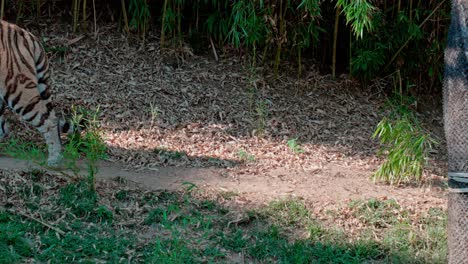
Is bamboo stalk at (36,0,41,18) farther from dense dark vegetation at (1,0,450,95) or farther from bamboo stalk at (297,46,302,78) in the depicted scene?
bamboo stalk at (297,46,302,78)

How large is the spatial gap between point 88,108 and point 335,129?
2711mm

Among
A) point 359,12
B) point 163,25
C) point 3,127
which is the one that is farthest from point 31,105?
point 359,12

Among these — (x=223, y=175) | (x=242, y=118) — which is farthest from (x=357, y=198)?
(x=242, y=118)

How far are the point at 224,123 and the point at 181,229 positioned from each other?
277cm

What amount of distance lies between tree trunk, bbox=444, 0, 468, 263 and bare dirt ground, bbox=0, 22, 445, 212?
5.87 ft

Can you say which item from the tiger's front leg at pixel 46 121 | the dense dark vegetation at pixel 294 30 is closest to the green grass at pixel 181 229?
the tiger's front leg at pixel 46 121

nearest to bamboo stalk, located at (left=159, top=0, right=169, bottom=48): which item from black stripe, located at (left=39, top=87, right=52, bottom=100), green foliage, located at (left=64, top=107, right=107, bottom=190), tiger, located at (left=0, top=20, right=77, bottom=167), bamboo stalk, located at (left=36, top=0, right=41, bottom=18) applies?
bamboo stalk, located at (left=36, top=0, right=41, bottom=18)

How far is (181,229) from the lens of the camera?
221 inches

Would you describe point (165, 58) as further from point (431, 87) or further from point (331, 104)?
point (431, 87)

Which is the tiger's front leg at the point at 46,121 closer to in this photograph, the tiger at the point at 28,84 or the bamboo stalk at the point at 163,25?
the tiger at the point at 28,84

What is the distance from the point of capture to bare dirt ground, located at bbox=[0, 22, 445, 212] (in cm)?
661

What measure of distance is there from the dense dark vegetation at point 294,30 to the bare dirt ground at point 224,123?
0.22 meters

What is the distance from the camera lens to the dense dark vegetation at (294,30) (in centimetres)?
879

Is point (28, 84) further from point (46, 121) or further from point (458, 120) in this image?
point (458, 120)
